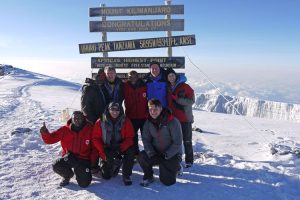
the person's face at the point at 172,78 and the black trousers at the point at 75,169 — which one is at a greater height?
the person's face at the point at 172,78

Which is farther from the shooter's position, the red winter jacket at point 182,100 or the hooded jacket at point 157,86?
the hooded jacket at point 157,86

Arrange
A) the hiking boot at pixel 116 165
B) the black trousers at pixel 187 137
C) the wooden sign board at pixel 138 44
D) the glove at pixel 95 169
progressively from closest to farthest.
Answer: the hiking boot at pixel 116 165 → the glove at pixel 95 169 → the black trousers at pixel 187 137 → the wooden sign board at pixel 138 44

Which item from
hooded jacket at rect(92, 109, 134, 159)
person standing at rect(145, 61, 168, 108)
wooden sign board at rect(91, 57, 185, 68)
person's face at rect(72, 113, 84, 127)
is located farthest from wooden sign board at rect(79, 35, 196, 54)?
person's face at rect(72, 113, 84, 127)

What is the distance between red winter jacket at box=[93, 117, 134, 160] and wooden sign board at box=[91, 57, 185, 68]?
3.55 metres

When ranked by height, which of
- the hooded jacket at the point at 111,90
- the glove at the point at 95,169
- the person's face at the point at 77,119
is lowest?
the glove at the point at 95,169

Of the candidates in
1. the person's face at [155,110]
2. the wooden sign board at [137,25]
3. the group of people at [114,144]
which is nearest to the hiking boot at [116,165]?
the group of people at [114,144]

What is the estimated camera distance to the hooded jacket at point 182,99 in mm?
7496

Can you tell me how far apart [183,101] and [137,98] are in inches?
41.7

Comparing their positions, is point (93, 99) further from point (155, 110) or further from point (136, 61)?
point (136, 61)

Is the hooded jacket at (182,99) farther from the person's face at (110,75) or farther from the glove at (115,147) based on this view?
the glove at (115,147)

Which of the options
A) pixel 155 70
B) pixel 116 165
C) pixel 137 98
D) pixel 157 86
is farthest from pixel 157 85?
pixel 116 165

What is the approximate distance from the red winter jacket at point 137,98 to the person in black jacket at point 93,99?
1.94 feet

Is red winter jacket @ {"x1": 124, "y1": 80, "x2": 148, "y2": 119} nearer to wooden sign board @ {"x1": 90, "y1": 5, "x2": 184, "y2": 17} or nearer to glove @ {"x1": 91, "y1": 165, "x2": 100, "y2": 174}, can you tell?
glove @ {"x1": 91, "y1": 165, "x2": 100, "y2": 174}

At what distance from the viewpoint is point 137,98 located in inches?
302
